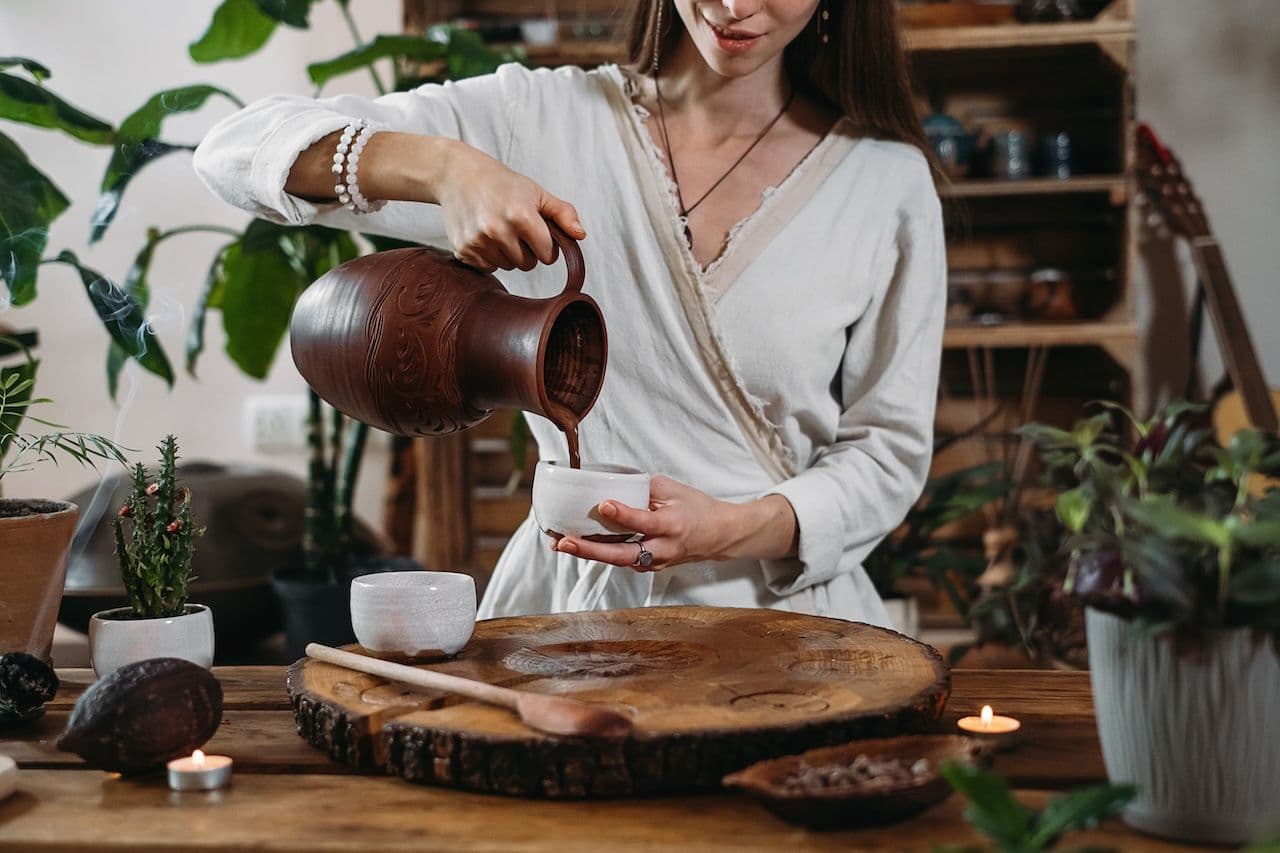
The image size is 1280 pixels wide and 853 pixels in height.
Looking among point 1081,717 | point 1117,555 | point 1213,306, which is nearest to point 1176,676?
point 1117,555

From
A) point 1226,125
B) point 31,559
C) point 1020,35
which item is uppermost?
point 1020,35

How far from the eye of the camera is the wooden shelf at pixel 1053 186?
110 inches

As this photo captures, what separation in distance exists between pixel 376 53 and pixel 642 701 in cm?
158

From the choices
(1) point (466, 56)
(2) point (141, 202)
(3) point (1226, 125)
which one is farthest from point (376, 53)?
(3) point (1226, 125)

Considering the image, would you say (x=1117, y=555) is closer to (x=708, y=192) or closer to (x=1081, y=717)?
(x=1081, y=717)

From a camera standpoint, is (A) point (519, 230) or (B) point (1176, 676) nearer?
(B) point (1176, 676)

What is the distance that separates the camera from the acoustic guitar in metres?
2.65

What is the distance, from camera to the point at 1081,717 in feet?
3.33

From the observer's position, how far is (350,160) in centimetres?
126

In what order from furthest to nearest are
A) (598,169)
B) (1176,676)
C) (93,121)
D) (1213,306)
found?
(1213,306)
(93,121)
(598,169)
(1176,676)

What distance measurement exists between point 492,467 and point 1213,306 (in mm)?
1694

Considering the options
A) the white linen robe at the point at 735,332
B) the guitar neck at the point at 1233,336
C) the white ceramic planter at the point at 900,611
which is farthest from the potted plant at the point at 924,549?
the white linen robe at the point at 735,332

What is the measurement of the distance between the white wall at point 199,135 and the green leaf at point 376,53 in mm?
914

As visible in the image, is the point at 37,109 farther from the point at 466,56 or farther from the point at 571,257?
the point at 571,257
